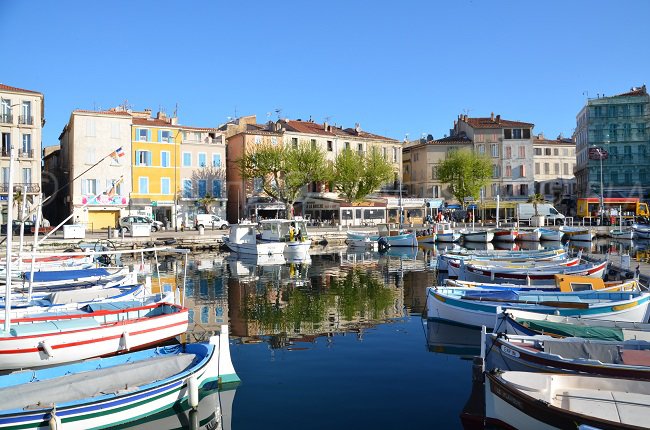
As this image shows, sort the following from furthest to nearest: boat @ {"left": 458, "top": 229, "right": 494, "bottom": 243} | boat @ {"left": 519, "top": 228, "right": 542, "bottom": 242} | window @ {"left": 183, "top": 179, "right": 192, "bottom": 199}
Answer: window @ {"left": 183, "top": 179, "right": 192, "bottom": 199}
boat @ {"left": 519, "top": 228, "right": 542, "bottom": 242}
boat @ {"left": 458, "top": 229, "right": 494, "bottom": 243}

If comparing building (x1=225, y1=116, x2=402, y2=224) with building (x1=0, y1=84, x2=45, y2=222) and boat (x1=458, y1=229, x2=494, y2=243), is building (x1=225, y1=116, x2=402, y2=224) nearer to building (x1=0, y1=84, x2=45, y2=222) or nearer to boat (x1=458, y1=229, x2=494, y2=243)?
boat (x1=458, y1=229, x2=494, y2=243)

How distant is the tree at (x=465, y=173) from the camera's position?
69375mm

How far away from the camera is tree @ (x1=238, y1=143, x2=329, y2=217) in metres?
60.8

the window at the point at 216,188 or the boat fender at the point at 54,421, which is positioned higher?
the window at the point at 216,188

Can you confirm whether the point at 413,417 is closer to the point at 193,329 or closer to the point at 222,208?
the point at 193,329

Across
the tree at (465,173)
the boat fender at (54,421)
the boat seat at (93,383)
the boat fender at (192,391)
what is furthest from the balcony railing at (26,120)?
the boat fender at (54,421)

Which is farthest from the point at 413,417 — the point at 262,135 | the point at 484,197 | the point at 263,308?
the point at 484,197

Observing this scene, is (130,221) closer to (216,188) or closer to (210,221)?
(210,221)

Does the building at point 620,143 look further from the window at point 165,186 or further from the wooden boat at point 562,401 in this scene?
the wooden boat at point 562,401

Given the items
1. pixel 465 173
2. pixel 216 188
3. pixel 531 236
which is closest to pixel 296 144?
pixel 216 188

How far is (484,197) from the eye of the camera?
76.1 m

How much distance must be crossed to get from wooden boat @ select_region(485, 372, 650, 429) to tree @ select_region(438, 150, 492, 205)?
204 ft

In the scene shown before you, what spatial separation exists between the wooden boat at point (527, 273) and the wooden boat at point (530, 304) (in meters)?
4.85

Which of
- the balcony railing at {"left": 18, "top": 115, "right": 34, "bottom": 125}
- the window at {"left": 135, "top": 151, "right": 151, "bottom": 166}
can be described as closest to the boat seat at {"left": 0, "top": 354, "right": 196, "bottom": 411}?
Answer: the balcony railing at {"left": 18, "top": 115, "right": 34, "bottom": 125}
